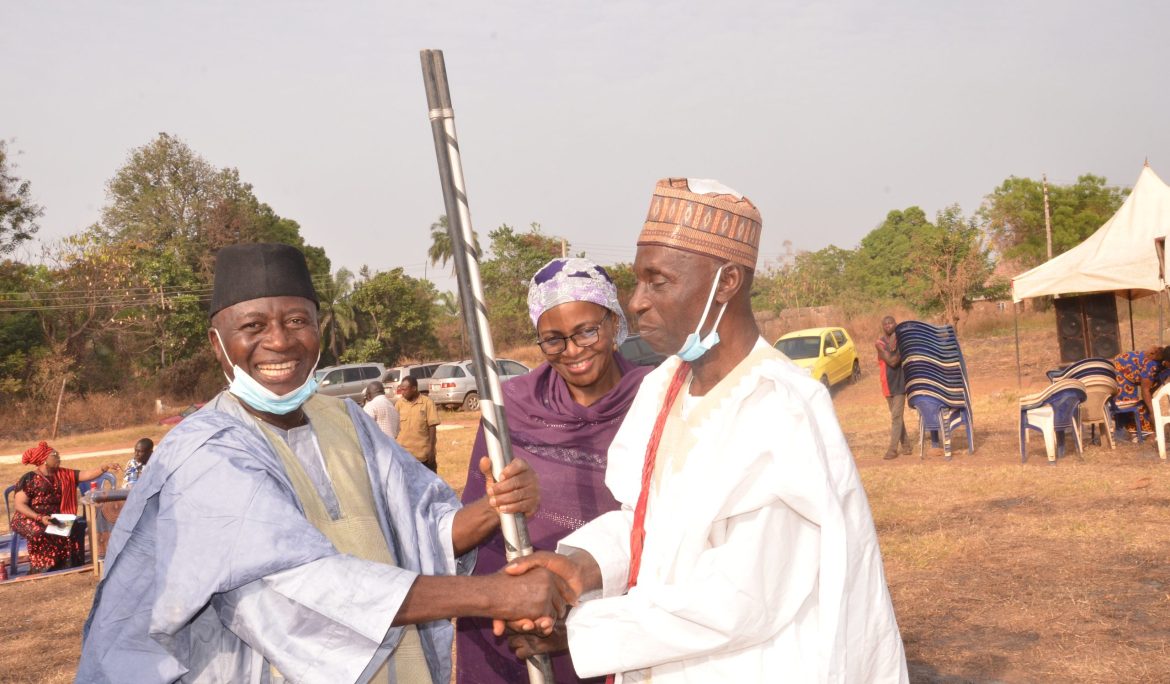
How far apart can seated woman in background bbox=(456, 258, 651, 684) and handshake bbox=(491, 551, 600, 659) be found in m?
0.87

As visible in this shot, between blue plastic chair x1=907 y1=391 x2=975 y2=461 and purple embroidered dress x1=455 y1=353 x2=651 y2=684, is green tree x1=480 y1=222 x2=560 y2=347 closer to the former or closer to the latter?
blue plastic chair x1=907 y1=391 x2=975 y2=461

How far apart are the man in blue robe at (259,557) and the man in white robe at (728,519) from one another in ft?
1.07

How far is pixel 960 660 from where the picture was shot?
5.54m

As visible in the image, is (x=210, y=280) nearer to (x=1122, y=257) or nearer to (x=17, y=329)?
(x=17, y=329)

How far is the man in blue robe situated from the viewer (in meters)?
2.15

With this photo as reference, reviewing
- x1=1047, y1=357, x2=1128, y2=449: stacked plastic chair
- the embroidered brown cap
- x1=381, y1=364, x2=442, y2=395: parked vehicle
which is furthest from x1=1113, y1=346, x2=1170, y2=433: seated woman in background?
x1=381, y1=364, x2=442, y2=395: parked vehicle

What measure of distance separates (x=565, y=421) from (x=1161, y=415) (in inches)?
392

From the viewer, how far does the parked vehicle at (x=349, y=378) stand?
94.5ft

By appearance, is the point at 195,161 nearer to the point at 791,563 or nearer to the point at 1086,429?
the point at 1086,429

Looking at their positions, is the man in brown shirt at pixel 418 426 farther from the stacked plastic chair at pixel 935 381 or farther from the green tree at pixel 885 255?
the green tree at pixel 885 255

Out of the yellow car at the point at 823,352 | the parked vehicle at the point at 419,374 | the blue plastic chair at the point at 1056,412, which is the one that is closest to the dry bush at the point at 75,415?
the parked vehicle at the point at 419,374

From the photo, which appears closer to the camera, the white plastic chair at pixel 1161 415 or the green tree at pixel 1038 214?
the white plastic chair at pixel 1161 415

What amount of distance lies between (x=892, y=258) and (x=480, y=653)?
163 feet

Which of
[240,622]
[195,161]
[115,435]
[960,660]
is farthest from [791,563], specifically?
[195,161]
